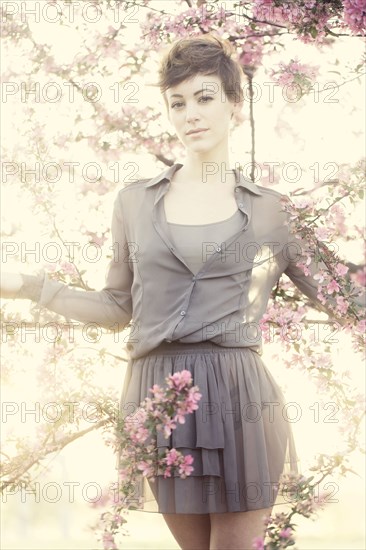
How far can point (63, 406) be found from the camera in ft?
10.3

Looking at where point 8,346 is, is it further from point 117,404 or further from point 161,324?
point 161,324

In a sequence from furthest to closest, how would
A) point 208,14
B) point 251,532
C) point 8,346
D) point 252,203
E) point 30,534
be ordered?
point 30,534 → point 8,346 → point 208,14 → point 252,203 → point 251,532

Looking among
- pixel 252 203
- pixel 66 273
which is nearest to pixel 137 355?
pixel 252 203

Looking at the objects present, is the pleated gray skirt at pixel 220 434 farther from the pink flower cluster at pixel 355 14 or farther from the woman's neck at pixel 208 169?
the pink flower cluster at pixel 355 14

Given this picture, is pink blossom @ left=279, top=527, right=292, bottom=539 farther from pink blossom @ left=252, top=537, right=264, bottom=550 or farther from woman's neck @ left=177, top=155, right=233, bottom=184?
woman's neck @ left=177, top=155, right=233, bottom=184

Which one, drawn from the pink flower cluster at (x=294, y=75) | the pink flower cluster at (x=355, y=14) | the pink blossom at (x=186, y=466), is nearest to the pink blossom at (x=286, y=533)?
the pink blossom at (x=186, y=466)

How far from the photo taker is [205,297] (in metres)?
2.35

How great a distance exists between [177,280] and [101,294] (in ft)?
0.82

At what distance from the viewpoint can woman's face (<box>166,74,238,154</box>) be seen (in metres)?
2.43

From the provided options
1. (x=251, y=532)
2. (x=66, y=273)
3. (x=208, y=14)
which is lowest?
(x=251, y=532)

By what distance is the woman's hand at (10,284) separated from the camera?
2.37m

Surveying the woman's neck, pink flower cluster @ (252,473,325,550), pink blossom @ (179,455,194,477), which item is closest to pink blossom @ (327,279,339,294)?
the woman's neck

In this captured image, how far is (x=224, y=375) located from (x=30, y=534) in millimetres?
7218

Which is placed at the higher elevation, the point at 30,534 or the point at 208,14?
the point at 208,14
